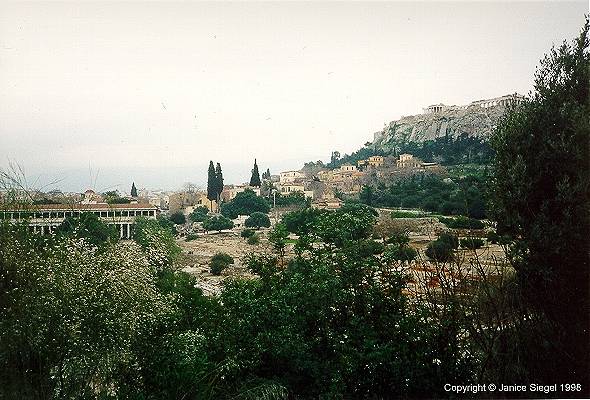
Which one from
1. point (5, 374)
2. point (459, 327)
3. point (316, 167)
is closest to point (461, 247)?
point (459, 327)

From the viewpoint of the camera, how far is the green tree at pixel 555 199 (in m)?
3.29

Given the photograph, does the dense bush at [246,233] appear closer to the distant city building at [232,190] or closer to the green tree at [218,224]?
the green tree at [218,224]

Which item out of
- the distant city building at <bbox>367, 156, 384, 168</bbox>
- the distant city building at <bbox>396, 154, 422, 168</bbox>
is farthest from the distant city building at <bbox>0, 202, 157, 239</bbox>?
the distant city building at <bbox>396, 154, 422, 168</bbox>

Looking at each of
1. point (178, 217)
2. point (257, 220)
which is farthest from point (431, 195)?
point (178, 217)

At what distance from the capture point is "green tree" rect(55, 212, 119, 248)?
469 cm

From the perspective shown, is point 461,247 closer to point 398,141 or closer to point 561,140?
point 561,140

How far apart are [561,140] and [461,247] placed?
134cm

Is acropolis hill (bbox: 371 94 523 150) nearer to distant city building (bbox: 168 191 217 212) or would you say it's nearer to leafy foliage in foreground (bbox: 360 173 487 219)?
leafy foliage in foreground (bbox: 360 173 487 219)

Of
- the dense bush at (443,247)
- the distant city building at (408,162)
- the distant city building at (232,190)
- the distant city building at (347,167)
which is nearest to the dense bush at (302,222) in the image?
the dense bush at (443,247)

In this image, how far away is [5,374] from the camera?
3.27 meters

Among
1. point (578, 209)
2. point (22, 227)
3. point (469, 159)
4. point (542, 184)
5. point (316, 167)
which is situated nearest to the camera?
point (578, 209)

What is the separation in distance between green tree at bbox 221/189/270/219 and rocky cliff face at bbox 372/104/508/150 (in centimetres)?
264

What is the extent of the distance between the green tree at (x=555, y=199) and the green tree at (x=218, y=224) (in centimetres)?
563

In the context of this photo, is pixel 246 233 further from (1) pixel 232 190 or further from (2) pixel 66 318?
(2) pixel 66 318
